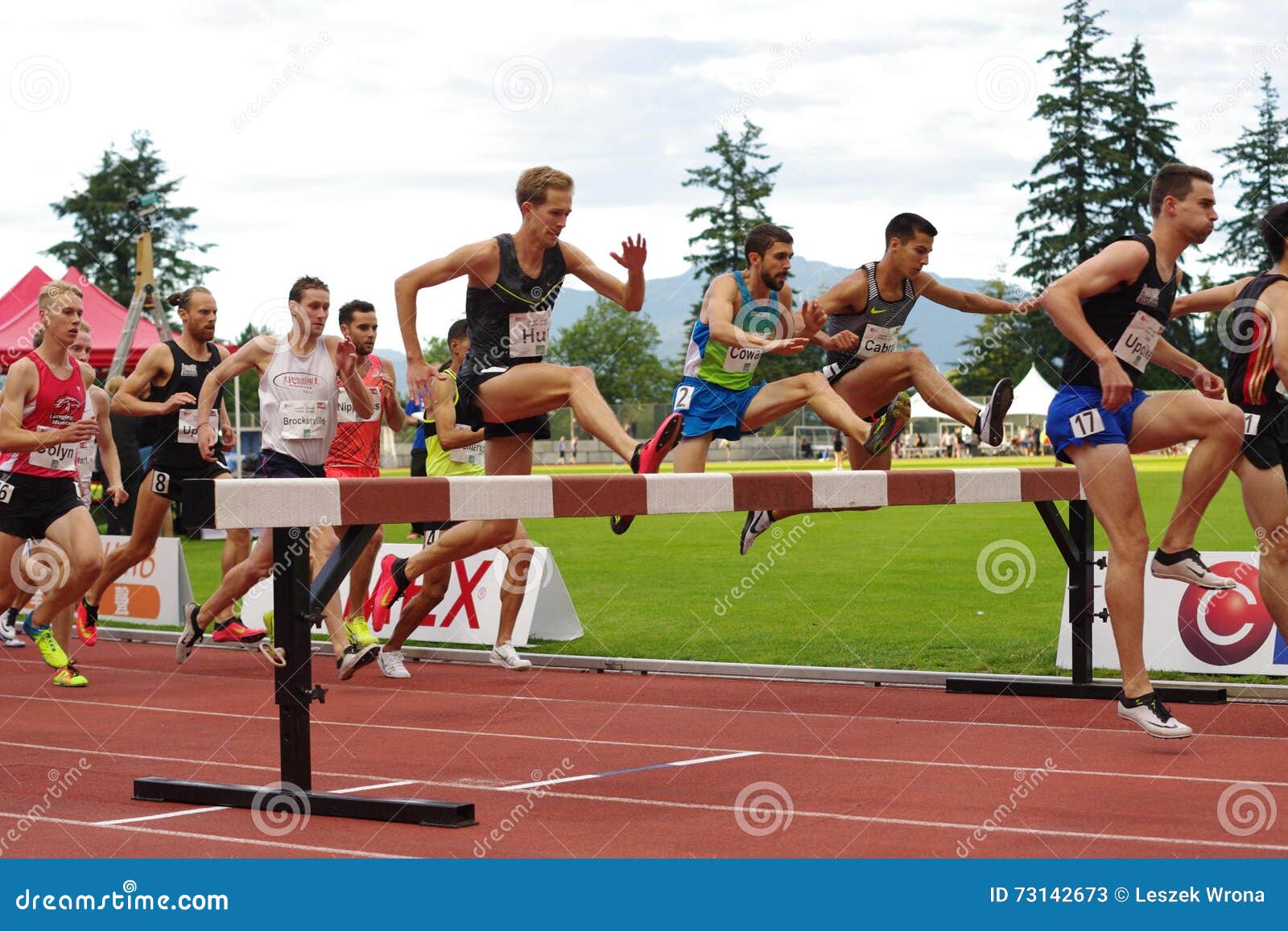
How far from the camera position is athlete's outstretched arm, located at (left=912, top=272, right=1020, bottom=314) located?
855 centimetres

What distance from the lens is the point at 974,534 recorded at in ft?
71.9

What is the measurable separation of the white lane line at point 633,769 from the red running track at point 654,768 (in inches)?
1.0

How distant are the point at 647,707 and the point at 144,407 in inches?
167

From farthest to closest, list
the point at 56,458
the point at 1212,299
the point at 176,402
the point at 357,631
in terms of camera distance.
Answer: the point at 176,402, the point at 56,458, the point at 357,631, the point at 1212,299

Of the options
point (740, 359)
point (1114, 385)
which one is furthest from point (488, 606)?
point (1114, 385)

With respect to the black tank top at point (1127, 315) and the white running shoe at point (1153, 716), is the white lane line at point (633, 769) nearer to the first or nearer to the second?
the white running shoe at point (1153, 716)

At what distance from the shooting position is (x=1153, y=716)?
6629 millimetres

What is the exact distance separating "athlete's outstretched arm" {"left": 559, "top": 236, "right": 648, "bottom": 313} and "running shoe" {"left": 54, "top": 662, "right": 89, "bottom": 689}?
466 centimetres

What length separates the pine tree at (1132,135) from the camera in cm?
6316

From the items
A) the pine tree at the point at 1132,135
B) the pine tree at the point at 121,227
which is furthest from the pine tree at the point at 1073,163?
the pine tree at the point at 121,227

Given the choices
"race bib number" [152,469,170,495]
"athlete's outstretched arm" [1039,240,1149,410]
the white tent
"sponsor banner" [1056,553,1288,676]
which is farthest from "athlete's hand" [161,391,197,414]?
the white tent

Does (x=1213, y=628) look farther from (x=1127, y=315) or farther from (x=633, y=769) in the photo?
(x=633, y=769)

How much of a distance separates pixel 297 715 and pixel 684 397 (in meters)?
3.61

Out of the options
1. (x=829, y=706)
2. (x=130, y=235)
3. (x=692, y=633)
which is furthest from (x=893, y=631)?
(x=130, y=235)
